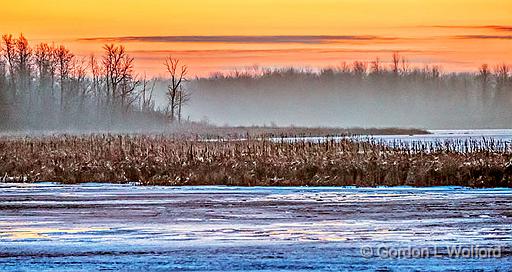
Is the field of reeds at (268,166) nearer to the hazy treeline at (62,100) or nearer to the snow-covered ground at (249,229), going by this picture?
the snow-covered ground at (249,229)

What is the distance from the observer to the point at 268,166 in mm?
25703

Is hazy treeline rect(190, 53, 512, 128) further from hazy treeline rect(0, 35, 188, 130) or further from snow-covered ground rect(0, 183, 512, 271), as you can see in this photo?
snow-covered ground rect(0, 183, 512, 271)

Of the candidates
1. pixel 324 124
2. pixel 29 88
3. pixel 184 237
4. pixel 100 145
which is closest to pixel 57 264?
pixel 184 237

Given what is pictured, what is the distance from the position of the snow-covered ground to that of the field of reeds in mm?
2057

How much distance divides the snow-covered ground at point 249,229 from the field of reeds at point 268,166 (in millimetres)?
2057

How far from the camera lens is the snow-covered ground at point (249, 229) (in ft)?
38.2

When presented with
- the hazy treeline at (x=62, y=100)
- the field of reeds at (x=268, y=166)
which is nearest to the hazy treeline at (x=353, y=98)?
the hazy treeline at (x=62, y=100)

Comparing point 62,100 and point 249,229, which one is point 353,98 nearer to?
point 62,100

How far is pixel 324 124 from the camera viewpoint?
153875 mm

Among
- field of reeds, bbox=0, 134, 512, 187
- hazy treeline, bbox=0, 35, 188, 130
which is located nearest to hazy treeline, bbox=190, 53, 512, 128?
hazy treeline, bbox=0, 35, 188, 130

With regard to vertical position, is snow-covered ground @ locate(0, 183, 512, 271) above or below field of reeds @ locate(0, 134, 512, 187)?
below

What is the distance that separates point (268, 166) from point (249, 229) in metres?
11.0

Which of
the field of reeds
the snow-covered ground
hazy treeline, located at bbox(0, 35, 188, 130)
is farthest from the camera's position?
hazy treeline, located at bbox(0, 35, 188, 130)

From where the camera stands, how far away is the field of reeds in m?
24.4
